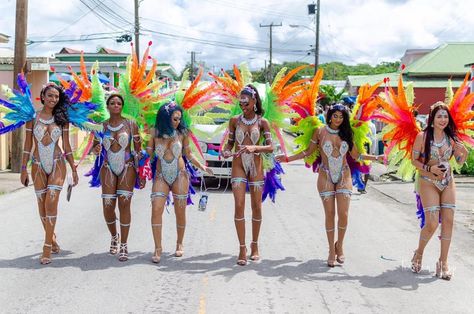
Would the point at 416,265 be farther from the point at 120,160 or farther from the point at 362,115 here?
the point at 120,160

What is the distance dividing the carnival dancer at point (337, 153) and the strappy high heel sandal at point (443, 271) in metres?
1.03

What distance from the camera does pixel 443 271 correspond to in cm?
640

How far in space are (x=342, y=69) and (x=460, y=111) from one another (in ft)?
376

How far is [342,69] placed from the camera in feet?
389

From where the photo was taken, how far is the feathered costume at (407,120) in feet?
22.0

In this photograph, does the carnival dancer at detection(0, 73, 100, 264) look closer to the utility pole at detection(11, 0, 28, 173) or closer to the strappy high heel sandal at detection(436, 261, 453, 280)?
the strappy high heel sandal at detection(436, 261, 453, 280)

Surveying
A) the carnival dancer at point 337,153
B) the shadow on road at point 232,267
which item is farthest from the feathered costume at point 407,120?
the shadow on road at point 232,267

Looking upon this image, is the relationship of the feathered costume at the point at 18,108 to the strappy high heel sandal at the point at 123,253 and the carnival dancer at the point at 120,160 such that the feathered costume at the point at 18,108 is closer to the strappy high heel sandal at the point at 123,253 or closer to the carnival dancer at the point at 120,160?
the carnival dancer at the point at 120,160

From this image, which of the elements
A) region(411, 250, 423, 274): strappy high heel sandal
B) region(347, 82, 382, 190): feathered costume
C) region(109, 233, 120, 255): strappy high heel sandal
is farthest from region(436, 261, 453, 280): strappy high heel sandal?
region(109, 233, 120, 255): strappy high heel sandal

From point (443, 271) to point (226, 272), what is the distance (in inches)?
88.7

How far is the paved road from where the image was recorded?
5391 mm

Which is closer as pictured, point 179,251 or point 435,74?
point 179,251

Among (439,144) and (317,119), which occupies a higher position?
(317,119)

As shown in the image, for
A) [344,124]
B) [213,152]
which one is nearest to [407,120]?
[344,124]
